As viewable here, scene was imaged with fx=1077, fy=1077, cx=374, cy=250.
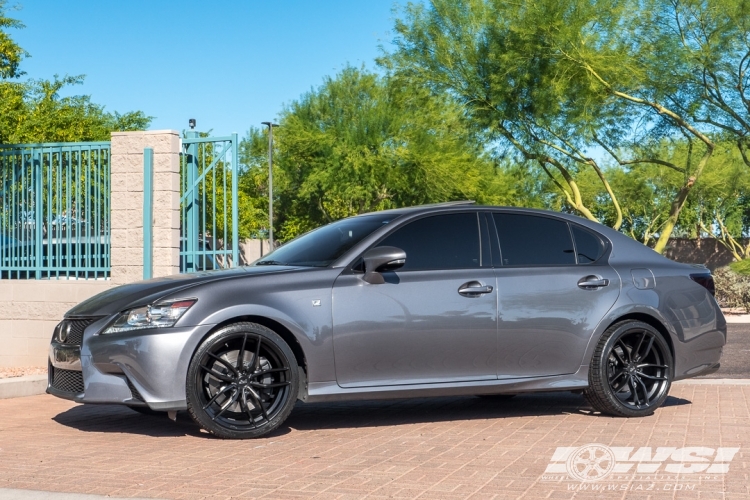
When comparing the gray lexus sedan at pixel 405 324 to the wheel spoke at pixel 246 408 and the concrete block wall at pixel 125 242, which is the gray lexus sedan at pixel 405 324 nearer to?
the wheel spoke at pixel 246 408

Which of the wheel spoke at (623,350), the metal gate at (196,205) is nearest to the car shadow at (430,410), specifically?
the wheel spoke at (623,350)

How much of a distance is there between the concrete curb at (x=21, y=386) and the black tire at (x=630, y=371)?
5.55m

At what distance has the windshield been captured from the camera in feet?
26.9

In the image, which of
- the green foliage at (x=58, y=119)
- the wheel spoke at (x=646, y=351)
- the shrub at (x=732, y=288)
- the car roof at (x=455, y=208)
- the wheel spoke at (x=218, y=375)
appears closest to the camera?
the wheel spoke at (x=218, y=375)

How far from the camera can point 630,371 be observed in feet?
28.8

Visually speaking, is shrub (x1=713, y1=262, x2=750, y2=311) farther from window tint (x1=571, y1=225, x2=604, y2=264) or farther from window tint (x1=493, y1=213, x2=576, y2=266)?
window tint (x1=493, y1=213, x2=576, y2=266)

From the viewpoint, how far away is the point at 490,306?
8.22 metres

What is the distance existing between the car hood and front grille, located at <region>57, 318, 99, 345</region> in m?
0.05

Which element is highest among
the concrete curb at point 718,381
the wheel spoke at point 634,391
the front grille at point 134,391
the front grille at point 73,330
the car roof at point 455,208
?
the car roof at point 455,208

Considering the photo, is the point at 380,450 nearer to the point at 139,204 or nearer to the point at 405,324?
the point at 405,324

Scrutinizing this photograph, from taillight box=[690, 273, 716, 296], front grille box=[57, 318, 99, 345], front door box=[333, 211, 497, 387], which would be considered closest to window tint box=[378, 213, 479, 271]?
front door box=[333, 211, 497, 387]

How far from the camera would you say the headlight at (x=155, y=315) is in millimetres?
7445

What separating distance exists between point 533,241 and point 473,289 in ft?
2.75

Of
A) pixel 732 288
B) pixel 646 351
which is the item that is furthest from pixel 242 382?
pixel 732 288
